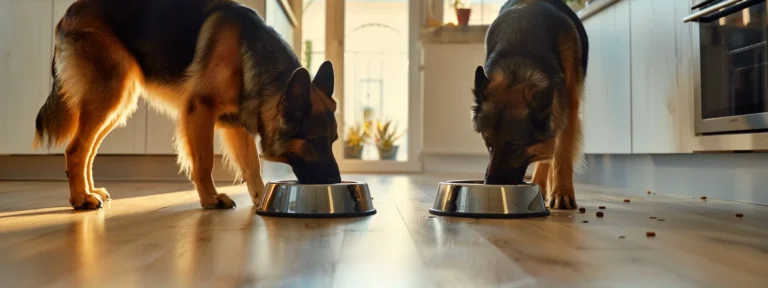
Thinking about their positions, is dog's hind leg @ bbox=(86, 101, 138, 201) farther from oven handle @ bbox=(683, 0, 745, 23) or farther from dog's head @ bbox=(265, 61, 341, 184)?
oven handle @ bbox=(683, 0, 745, 23)

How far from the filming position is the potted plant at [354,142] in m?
6.86

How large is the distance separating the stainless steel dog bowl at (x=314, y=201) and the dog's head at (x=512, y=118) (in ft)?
1.55

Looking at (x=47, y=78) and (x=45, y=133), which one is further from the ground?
(x=47, y=78)

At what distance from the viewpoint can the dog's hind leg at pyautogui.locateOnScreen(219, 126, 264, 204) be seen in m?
2.64

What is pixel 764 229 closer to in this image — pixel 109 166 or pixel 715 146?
pixel 715 146

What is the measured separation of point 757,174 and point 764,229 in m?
1.13

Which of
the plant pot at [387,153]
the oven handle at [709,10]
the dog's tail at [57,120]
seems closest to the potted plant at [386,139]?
the plant pot at [387,153]

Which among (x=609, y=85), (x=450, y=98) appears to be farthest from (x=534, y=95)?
(x=450, y=98)

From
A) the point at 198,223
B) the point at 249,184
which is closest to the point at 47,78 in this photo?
the point at 249,184

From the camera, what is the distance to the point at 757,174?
276 cm

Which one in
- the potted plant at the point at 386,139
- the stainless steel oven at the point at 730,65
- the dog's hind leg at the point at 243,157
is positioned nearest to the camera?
the stainless steel oven at the point at 730,65

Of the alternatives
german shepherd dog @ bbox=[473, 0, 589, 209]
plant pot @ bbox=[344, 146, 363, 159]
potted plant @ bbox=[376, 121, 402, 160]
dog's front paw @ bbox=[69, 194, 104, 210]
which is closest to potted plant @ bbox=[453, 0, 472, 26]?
potted plant @ bbox=[376, 121, 402, 160]

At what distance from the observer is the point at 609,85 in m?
4.02

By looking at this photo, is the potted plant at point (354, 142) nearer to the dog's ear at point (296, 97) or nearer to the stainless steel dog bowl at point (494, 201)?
the dog's ear at point (296, 97)
